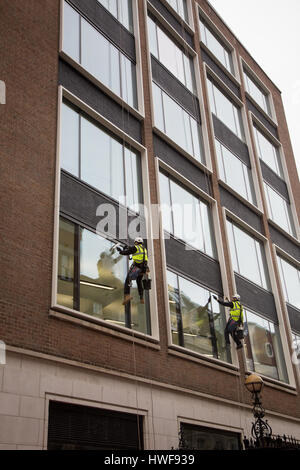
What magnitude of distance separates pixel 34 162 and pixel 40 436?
22.5ft

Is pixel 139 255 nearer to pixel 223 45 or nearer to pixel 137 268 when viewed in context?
pixel 137 268

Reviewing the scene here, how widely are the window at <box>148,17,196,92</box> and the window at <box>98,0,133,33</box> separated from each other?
4.24ft

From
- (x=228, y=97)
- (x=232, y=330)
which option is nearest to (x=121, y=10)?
(x=228, y=97)

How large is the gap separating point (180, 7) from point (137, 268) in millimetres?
16790

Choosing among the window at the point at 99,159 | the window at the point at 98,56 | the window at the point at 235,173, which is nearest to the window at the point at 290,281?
the window at the point at 235,173

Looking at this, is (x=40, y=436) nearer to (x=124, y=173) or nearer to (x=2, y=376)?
(x=2, y=376)

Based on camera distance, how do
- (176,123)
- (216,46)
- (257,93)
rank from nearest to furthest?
(176,123) < (216,46) < (257,93)

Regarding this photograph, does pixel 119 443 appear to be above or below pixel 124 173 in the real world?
below

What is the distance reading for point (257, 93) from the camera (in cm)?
3195

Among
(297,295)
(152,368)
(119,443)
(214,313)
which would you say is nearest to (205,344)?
(214,313)

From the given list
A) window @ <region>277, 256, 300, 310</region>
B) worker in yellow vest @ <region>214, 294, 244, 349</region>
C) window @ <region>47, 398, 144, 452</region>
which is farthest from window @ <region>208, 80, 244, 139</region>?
window @ <region>47, 398, 144, 452</region>

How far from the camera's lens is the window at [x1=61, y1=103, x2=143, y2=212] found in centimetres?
1551

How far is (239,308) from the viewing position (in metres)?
18.1

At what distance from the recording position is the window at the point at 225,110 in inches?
995
